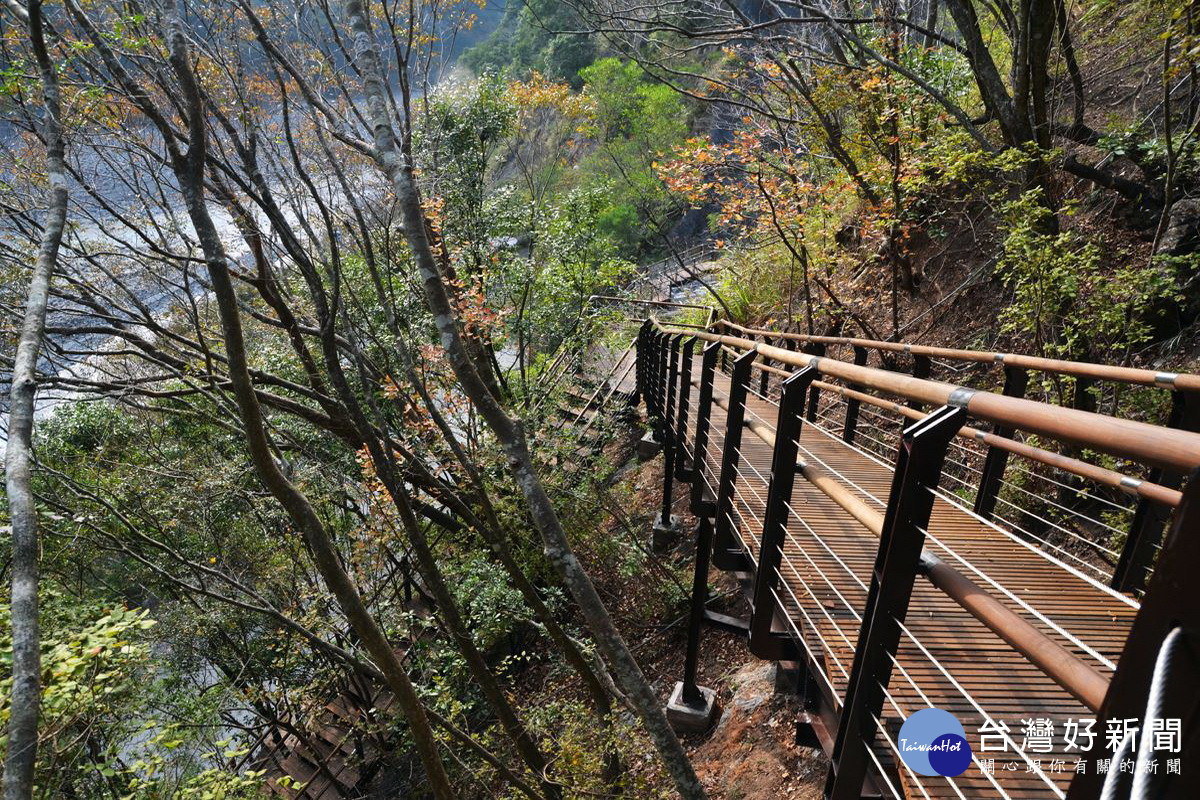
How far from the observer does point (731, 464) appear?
3.31 m

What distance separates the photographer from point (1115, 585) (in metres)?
2.51

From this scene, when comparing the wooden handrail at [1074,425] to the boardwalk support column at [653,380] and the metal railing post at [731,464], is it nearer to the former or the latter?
the metal railing post at [731,464]

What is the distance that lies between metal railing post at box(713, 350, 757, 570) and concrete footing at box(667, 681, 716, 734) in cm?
238

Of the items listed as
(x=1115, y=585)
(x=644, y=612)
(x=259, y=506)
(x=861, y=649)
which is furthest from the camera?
(x=259, y=506)

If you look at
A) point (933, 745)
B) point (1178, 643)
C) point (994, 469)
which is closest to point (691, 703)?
point (994, 469)

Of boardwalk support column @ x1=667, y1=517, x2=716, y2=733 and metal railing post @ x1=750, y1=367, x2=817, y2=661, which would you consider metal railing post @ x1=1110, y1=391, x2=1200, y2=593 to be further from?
boardwalk support column @ x1=667, y1=517, x2=716, y2=733

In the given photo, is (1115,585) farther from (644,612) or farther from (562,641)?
(644,612)

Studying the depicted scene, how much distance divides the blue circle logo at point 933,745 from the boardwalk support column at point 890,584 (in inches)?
3.4

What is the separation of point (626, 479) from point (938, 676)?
30.2 ft

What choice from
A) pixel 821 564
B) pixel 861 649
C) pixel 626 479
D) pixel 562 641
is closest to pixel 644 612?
pixel 562 641

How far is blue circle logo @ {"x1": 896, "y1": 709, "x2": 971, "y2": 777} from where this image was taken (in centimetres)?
159

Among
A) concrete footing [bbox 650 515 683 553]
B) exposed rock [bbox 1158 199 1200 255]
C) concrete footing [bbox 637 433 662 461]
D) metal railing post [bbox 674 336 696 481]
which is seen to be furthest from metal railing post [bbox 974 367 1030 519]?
concrete footing [bbox 637 433 662 461]

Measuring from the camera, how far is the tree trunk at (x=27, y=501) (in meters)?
1.44

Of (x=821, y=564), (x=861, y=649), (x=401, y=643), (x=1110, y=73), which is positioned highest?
(x=1110, y=73)
